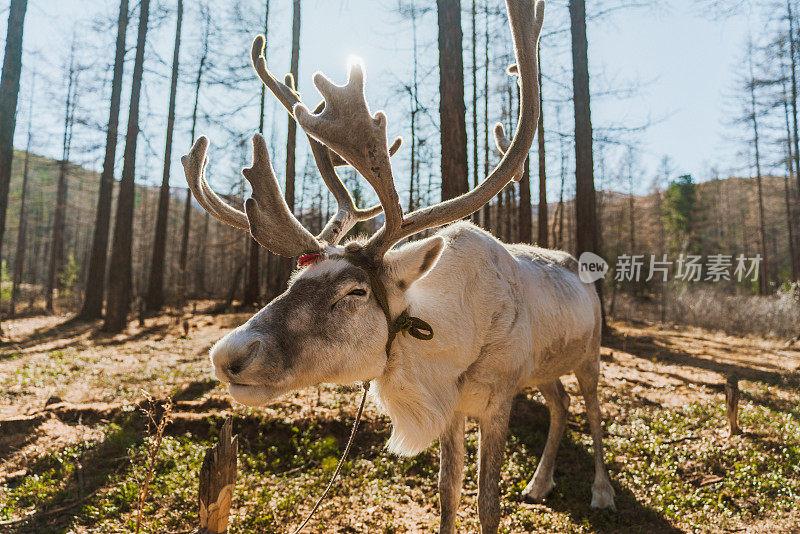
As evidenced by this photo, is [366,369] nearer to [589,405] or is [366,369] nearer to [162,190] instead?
[589,405]

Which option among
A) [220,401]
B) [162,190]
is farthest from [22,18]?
[220,401]

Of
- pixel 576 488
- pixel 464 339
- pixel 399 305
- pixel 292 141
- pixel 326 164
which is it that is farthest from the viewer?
pixel 292 141

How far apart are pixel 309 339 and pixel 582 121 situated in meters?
9.70

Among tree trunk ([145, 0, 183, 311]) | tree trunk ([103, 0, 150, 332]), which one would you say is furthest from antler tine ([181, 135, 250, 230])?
tree trunk ([145, 0, 183, 311])

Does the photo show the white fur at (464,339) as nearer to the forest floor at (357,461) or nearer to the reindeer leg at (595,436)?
the reindeer leg at (595,436)

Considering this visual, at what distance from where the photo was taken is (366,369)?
94.8 inches

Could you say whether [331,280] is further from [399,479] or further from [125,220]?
[125,220]

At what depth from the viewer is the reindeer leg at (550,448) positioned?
4.15 meters

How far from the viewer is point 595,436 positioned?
4.45m

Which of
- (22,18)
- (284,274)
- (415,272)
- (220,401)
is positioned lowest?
(220,401)

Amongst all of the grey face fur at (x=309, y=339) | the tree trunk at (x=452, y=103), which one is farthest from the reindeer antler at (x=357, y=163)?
the tree trunk at (x=452, y=103)

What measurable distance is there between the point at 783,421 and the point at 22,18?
16.7m

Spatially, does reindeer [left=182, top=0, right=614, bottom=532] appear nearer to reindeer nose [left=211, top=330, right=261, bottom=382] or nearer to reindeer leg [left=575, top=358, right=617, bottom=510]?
reindeer nose [left=211, top=330, right=261, bottom=382]

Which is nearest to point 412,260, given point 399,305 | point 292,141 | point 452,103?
point 399,305
